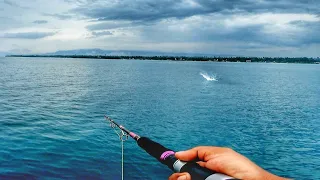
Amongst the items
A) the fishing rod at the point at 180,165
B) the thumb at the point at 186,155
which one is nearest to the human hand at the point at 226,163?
the thumb at the point at 186,155

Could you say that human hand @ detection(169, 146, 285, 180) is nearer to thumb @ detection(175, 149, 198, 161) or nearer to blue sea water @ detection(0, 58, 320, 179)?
thumb @ detection(175, 149, 198, 161)

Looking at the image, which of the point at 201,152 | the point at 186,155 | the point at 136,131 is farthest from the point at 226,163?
the point at 136,131

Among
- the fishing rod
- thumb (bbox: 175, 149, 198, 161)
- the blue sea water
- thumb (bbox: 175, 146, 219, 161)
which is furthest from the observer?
the blue sea water

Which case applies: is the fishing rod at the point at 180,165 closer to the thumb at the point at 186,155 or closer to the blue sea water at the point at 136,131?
the thumb at the point at 186,155

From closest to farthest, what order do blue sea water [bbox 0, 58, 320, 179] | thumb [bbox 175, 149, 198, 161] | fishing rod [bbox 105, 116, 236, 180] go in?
fishing rod [bbox 105, 116, 236, 180]
thumb [bbox 175, 149, 198, 161]
blue sea water [bbox 0, 58, 320, 179]

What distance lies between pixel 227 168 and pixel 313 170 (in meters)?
22.0

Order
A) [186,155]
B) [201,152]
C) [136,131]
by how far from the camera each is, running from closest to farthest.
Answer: [186,155]
[201,152]
[136,131]

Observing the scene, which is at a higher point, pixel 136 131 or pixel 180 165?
pixel 180 165

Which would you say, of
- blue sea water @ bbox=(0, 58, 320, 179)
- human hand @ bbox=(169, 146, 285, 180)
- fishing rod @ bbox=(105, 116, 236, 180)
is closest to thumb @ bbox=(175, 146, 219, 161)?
human hand @ bbox=(169, 146, 285, 180)

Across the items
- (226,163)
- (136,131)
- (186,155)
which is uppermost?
(186,155)

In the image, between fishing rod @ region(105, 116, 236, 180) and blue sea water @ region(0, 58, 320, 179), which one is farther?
blue sea water @ region(0, 58, 320, 179)

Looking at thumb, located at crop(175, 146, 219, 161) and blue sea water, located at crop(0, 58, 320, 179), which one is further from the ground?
thumb, located at crop(175, 146, 219, 161)

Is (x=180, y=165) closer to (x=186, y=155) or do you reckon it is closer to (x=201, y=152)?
(x=186, y=155)

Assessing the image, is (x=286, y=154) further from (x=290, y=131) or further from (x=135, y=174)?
(x=135, y=174)
